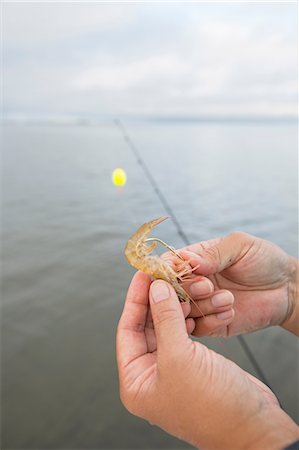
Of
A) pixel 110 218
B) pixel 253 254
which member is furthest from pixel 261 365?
pixel 110 218

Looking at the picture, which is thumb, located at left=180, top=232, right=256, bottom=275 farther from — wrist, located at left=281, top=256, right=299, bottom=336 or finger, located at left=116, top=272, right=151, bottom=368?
wrist, located at left=281, top=256, right=299, bottom=336

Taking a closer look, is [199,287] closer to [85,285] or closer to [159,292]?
[159,292]

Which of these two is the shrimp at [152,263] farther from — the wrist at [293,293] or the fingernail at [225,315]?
the wrist at [293,293]

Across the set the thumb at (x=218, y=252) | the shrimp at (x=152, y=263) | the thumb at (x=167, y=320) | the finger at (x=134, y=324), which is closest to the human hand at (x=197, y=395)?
the thumb at (x=167, y=320)

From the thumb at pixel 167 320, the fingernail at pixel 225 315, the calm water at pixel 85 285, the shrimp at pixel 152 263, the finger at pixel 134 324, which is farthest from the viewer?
the calm water at pixel 85 285

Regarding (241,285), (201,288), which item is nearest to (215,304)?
(201,288)

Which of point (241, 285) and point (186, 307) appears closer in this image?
point (186, 307)

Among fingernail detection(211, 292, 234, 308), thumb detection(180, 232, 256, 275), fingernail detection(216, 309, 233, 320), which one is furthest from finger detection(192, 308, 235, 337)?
thumb detection(180, 232, 256, 275)
